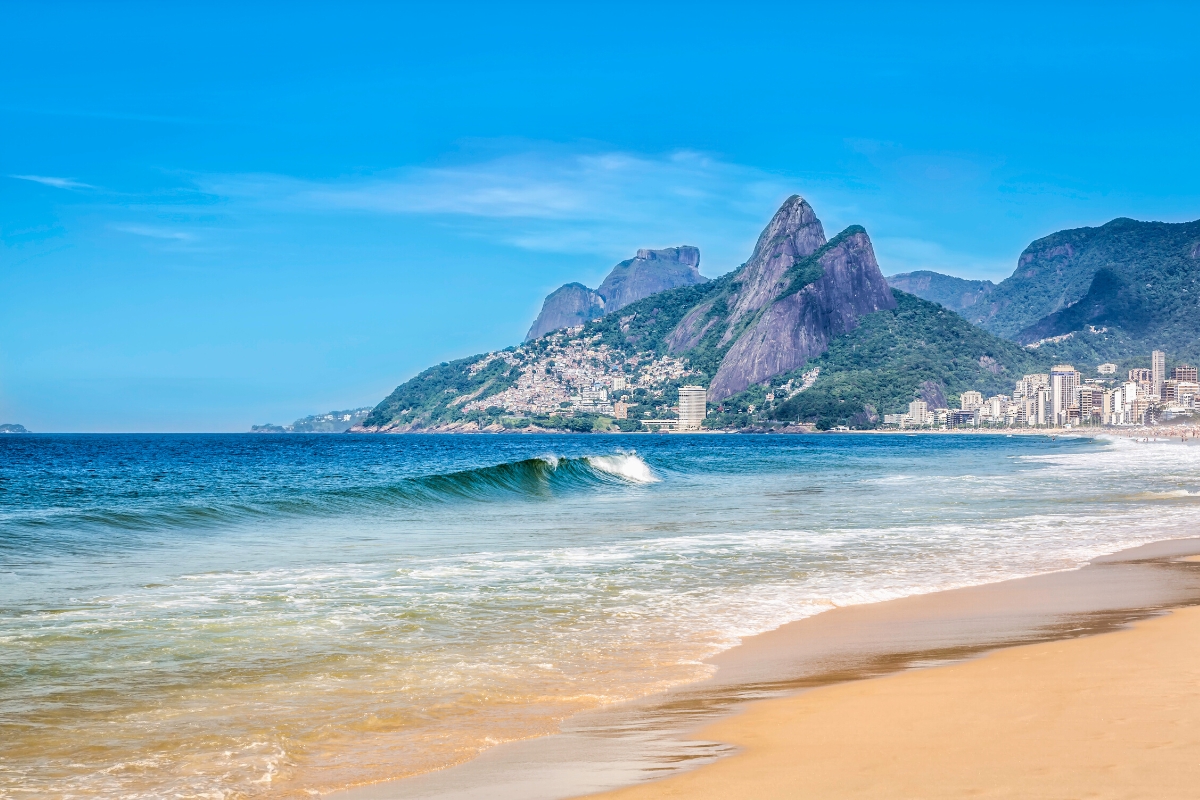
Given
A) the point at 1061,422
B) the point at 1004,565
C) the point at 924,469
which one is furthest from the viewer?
the point at 1061,422

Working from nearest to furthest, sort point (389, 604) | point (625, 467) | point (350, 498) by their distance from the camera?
point (389, 604), point (350, 498), point (625, 467)

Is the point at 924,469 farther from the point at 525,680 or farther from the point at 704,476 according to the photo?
the point at 525,680

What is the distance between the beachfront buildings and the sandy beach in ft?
606

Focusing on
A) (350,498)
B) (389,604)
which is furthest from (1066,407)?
(389,604)

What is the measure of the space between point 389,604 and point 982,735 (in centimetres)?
629

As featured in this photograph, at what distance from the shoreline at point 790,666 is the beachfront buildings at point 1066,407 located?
18024 cm

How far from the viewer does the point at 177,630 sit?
834 centimetres

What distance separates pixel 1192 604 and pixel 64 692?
9.79m

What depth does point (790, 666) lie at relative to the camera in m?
7.06

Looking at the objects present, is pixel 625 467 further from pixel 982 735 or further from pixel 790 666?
pixel 982 735

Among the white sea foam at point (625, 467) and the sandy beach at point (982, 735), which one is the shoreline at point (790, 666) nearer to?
the sandy beach at point (982, 735)

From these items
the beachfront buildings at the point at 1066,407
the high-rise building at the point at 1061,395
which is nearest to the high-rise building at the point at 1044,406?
the beachfront buildings at the point at 1066,407

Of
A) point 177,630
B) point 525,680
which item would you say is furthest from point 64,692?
point 525,680

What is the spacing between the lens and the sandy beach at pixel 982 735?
4.06 m
